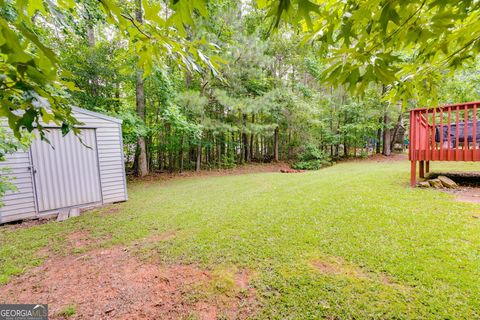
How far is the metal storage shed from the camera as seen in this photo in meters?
4.04

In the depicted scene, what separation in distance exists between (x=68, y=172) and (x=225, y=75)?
247 inches

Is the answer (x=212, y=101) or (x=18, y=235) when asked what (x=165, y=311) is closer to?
(x=18, y=235)

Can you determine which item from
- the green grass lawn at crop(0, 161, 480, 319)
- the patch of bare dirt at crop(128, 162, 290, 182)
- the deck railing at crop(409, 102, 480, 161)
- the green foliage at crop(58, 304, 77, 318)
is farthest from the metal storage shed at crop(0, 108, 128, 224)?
the deck railing at crop(409, 102, 480, 161)

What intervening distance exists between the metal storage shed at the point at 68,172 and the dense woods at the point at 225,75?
1278 mm

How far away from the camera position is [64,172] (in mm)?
4539

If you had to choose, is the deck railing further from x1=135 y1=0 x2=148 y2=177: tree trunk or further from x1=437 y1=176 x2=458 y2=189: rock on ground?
x1=135 y1=0 x2=148 y2=177: tree trunk

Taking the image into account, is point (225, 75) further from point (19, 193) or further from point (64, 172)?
point (19, 193)

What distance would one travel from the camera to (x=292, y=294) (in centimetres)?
172

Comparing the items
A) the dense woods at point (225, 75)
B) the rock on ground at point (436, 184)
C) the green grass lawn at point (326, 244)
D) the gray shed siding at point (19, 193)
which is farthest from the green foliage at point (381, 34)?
the gray shed siding at point (19, 193)

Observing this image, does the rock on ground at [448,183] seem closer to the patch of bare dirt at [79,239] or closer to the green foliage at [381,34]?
the green foliage at [381,34]

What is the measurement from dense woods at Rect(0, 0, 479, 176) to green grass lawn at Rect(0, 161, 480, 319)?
1.51 m

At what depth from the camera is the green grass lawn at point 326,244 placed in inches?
63.2

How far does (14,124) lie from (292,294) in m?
2.05

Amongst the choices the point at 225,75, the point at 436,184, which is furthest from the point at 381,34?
the point at 225,75
